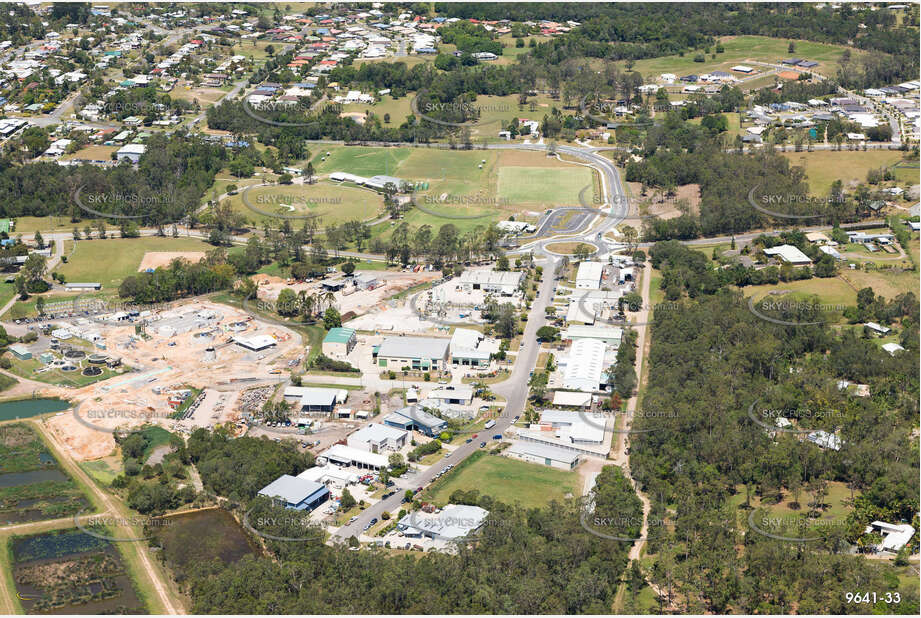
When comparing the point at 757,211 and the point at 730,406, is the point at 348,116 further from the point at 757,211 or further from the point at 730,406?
the point at 730,406

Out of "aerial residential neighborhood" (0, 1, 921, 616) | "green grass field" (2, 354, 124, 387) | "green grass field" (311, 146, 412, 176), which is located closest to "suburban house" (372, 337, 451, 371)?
"aerial residential neighborhood" (0, 1, 921, 616)

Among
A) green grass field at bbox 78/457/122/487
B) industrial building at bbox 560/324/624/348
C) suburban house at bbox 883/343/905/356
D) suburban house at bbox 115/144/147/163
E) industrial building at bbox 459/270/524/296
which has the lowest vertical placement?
green grass field at bbox 78/457/122/487

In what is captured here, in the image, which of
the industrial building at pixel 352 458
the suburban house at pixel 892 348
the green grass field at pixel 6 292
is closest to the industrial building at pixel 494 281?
the industrial building at pixel 352 458

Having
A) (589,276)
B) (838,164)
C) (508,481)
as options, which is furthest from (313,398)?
(838,164)

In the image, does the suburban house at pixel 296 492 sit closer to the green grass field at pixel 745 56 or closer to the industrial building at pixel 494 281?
the industrial building at pixel 494 281

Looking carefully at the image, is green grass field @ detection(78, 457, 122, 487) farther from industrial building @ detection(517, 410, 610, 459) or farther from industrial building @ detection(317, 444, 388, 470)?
industrial building @ detection(517, 410, 610, 459)

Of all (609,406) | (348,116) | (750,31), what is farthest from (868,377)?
(750,31)
